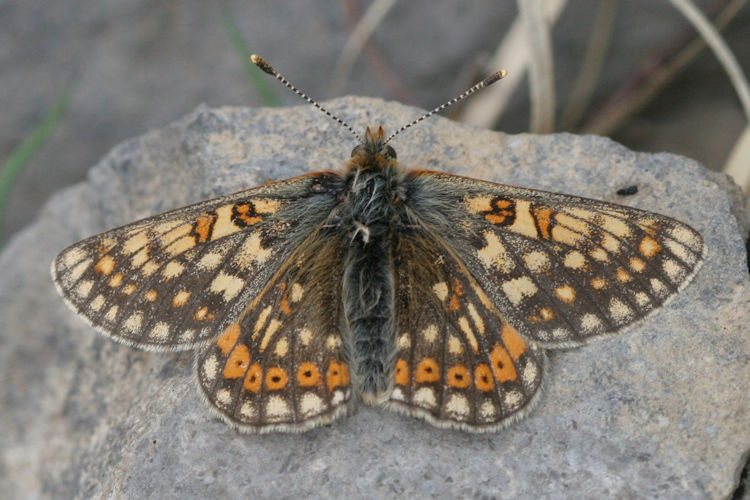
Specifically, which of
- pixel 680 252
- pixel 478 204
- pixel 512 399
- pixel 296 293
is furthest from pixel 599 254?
pixel 296 293

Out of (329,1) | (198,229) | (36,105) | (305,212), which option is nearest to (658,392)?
(305,212)

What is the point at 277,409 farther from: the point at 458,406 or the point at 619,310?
the point at 619,310

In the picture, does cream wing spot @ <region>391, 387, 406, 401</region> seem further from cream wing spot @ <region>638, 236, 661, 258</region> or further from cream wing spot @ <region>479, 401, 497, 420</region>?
cream wing spot @ <region>638, 236, 661, 258</region>

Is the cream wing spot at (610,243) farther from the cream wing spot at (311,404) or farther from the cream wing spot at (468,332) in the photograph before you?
the cream wing spot at (311,404)

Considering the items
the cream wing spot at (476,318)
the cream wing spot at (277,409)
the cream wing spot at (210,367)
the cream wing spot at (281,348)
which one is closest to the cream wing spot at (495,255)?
the cream wing spot at (476,318)

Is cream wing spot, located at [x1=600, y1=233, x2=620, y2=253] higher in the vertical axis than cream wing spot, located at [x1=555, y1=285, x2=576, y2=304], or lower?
higher

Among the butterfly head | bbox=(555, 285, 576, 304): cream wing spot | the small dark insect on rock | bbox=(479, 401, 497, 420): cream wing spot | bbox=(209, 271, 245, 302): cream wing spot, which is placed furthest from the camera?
the small dark insect on rock

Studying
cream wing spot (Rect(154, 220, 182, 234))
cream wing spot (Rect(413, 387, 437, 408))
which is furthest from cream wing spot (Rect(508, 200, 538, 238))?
cream wing spot (Rect(154, 220, 182, 234))
